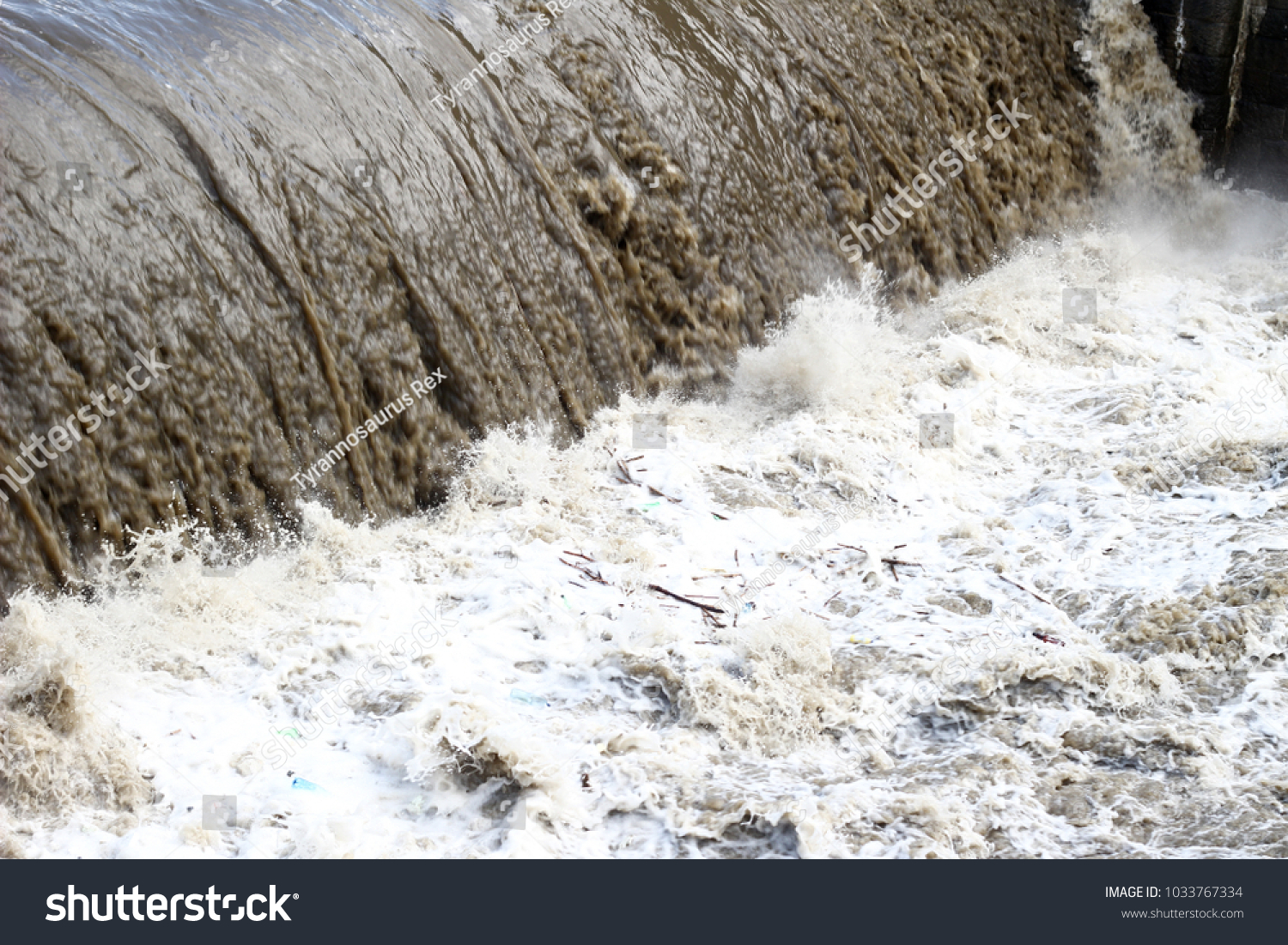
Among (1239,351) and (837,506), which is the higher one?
(1239,351)

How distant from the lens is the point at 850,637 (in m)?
4.57

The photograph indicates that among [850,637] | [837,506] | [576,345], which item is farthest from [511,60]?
[850,637]

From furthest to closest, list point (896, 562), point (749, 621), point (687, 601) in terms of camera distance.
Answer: point (896, 562)
point (687, 601)
point (749, 621)

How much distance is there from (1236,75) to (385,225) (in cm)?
648

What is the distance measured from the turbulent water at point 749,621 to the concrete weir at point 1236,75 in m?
2.56

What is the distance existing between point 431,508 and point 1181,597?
288 cm

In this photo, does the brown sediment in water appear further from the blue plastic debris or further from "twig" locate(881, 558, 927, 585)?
"twig" locate(881, 558, 927, 585)

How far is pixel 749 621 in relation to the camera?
4641mm

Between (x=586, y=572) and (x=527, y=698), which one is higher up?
(x=586, y=572)

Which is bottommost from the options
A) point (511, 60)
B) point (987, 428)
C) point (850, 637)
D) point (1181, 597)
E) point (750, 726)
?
point (750, 726)

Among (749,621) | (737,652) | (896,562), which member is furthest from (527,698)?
(896,562)

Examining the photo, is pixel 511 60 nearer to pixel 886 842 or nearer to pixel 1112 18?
pixel 886 842

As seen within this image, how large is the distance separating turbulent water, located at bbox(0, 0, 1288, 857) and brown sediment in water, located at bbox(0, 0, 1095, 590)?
6cm

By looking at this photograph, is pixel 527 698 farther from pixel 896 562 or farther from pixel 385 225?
pixel 385 225
